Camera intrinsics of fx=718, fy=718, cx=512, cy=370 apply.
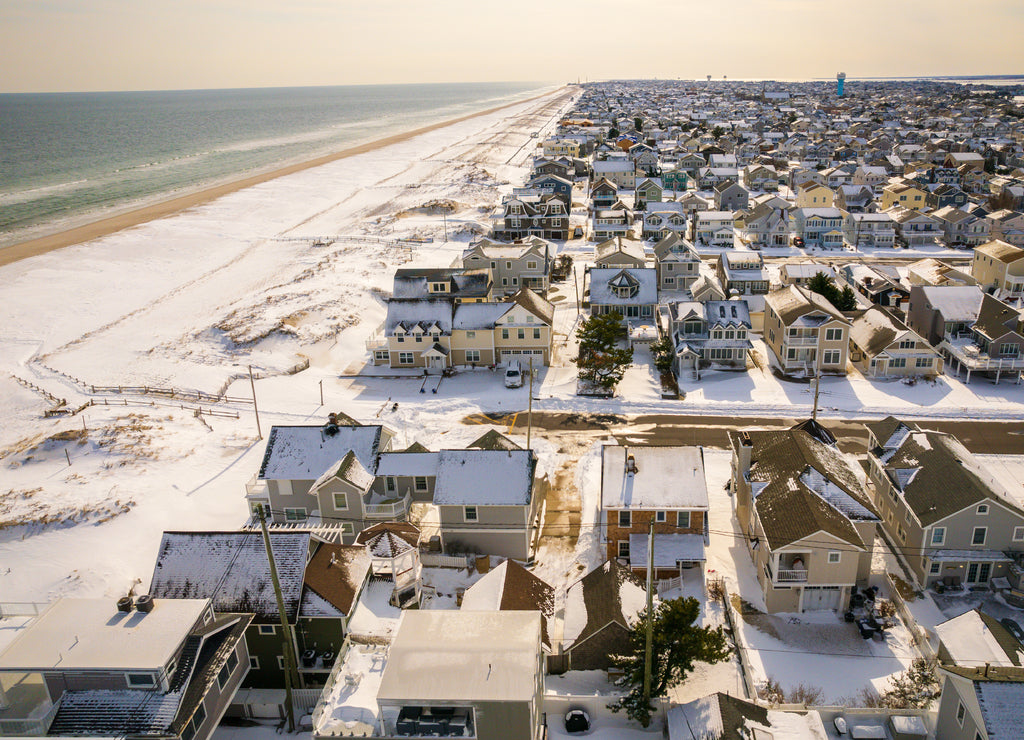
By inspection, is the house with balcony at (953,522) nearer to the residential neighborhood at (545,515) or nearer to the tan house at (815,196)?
the residential neighborhood at (545,515)

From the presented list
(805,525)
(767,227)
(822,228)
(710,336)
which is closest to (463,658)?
(805,525)

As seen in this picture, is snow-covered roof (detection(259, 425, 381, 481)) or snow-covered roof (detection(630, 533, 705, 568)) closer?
snow-covered roof (detection(630, 533, 705, 568))

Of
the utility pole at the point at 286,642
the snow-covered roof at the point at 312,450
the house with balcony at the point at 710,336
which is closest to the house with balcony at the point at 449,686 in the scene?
the utility pole at the point at 286,642

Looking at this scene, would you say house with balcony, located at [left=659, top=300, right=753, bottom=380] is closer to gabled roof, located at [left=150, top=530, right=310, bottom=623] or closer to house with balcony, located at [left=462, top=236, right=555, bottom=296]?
house with balcony, located at [left=462, top=236, right=555, bottom=296]

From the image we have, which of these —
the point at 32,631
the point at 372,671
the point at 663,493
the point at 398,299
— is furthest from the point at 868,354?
the point at 32,631

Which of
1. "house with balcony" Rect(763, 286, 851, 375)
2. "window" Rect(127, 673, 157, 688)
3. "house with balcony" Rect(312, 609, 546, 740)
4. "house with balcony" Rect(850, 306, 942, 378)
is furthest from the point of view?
"house with balcony" Rect(763, 286, 851, 375)

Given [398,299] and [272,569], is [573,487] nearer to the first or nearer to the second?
[272,569]

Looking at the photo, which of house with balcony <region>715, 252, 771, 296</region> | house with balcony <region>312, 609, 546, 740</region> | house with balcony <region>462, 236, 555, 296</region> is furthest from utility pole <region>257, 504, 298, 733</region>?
house with balcony <region>715, 252, 771, 296</region>
